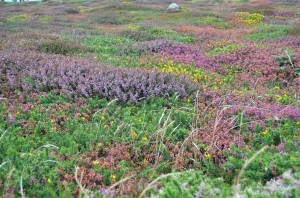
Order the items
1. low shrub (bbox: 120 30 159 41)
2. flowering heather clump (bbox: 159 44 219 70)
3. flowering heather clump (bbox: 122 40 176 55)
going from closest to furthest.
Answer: flowering heather clump (bbox: 159 44 219 70) < flowering heather clump (bbox: 122 40 176 55) < low shrub (bbox: 120 30 159 41)

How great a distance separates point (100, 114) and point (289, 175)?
3541mm

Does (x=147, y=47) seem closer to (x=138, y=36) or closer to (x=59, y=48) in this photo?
(x=59, y=48)

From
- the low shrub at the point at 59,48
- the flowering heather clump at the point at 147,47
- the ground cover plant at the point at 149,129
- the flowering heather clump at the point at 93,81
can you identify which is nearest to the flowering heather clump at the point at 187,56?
the ground cover plant at the point at 149,129

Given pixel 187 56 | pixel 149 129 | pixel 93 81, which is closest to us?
pixel 149 129

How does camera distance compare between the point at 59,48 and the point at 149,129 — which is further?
the point at 59,48

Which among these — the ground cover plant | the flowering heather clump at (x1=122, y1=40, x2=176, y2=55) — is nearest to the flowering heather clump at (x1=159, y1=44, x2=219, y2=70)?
the ground cover plant

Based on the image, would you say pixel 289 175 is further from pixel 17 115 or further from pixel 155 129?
pixel 17 115

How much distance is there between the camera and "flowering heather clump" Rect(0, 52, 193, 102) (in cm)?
643

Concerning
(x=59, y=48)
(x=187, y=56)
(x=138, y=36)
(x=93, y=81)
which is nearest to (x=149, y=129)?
(x=93, y=81)

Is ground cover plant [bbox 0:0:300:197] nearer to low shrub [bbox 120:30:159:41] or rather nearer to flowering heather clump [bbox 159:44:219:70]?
flowering heather clump [bbox 159:44:219:70]

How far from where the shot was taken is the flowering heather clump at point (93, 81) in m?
6.43

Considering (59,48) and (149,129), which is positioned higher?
(59,48)

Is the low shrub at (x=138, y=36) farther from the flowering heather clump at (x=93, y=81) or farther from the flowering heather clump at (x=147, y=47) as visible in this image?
the flowering heather clump at (x=93, y=81)

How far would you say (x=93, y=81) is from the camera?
21.7ft
